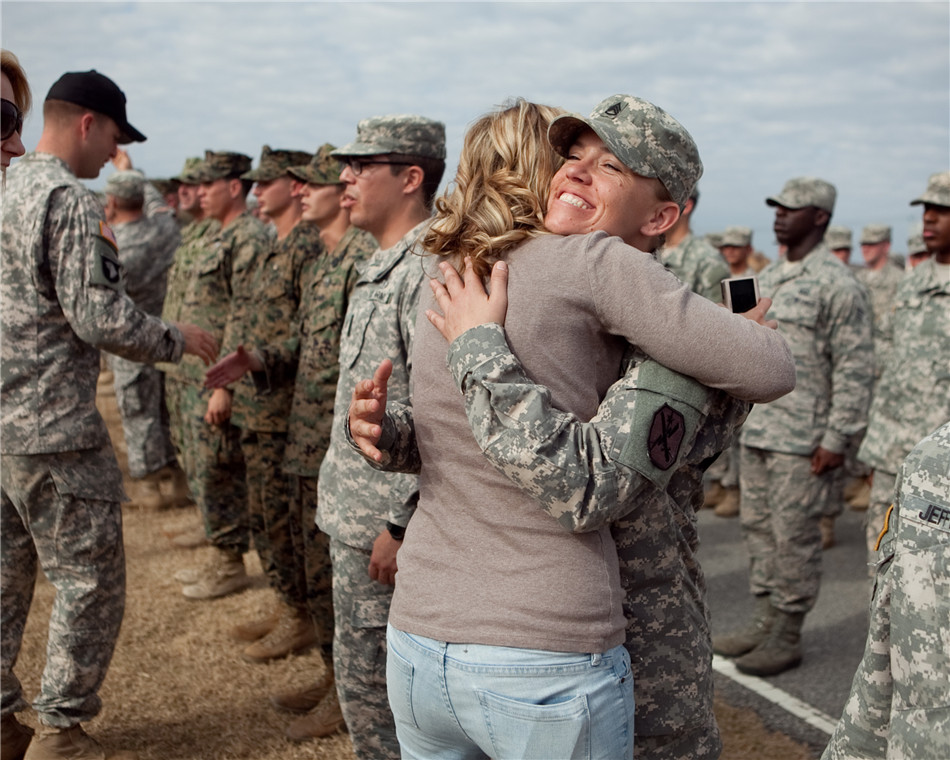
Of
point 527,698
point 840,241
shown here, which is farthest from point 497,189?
point 840,241

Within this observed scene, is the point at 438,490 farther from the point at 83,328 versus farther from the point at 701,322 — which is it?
the point at 83,328

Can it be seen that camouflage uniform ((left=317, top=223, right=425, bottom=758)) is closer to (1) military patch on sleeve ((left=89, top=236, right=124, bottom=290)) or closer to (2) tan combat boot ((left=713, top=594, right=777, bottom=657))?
(1) military patch on sleeve ((left=89, top=236, right=124, bottom=290))

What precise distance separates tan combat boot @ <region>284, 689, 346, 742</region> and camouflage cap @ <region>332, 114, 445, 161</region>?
2.15m

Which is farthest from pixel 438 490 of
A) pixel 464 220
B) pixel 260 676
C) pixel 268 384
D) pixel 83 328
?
pixel 260 676

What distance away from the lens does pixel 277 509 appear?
14.7 feet

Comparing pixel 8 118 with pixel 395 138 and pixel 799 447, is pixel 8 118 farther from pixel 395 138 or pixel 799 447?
pixel 799 447

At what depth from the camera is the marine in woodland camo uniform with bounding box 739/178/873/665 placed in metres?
4.57

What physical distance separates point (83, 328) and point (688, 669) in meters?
2.35

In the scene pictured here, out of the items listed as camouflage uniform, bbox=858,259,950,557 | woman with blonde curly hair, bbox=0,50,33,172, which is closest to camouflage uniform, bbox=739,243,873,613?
camouflage uniform, bbox=858,259,950,557

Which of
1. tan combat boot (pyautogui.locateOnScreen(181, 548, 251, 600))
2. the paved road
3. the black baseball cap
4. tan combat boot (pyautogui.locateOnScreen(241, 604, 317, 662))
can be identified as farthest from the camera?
tan combat boot (pyautogui.locateOnScreen(181, 548, 251, 600))

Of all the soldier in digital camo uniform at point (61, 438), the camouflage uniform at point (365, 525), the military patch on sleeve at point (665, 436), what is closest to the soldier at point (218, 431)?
the soldier in digital camo uniform at point (61, 438)

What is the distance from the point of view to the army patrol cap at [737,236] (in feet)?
34.8

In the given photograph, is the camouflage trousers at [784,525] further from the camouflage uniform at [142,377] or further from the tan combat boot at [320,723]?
the camouflage uniform at [142,377]

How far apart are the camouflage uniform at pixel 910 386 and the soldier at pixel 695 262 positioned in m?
1.64
